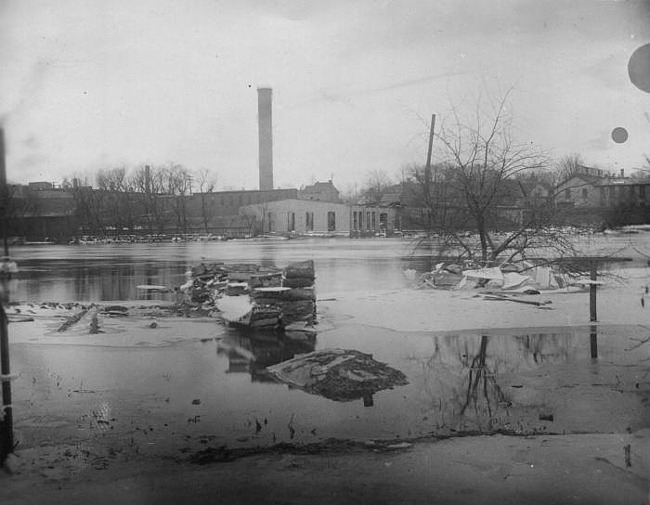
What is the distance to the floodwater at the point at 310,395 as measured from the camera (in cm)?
502

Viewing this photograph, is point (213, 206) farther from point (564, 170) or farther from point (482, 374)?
point (482, 374)

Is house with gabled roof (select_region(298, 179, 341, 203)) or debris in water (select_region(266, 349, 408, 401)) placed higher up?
house with gabled roof (select_region(298, 179, 341, 203))

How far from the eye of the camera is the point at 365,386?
627 centimetres

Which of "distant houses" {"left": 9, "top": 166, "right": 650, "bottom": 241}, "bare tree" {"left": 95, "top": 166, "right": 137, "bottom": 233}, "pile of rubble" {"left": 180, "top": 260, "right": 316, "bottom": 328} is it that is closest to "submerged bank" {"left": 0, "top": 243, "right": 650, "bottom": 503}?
"pile of rubble" {"left": 180, "top": 260, "right": 316, "bottom": 328}

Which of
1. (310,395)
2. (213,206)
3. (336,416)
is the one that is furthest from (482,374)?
(213,206)

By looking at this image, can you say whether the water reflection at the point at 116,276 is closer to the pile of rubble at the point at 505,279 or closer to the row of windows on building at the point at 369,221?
the pile of rubble at the point at 505,279

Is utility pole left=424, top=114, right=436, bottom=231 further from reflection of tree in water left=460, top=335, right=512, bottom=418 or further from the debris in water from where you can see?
the debris in water

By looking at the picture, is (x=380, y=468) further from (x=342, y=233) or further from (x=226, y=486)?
(x=342, y=233)

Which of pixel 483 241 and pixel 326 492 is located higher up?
pixel 483 241

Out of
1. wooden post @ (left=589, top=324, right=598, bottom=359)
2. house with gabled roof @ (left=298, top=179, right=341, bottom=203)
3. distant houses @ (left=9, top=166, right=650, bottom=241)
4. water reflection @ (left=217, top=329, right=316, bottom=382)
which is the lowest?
water reflection @ (left=217, top=329, right=316, bottom=382)

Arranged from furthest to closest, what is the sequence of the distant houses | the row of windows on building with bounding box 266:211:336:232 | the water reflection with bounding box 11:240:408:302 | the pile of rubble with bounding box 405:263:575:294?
the row of windows on building with bounding box 266:211:336:232
the water reflection with bounding box 11:240:408:302
the pile of rubble with bounding box 405:263:575:294
the distant houses

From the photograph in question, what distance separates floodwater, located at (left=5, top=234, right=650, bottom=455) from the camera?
5.02 m

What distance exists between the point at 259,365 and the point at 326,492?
12.5 ft

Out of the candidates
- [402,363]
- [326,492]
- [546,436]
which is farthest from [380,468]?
[402,363]
